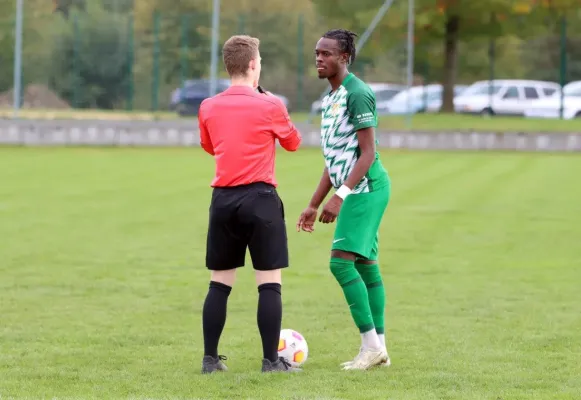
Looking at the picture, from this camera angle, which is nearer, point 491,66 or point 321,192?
point 321,192

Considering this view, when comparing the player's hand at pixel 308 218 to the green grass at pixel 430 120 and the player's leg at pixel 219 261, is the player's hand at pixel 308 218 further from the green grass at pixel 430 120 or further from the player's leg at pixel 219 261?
the green grass at pixel 430 120

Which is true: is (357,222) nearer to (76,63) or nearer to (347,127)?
(347,127)

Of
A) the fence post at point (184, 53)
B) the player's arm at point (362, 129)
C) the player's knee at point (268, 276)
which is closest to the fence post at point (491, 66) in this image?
the fence post at point (184, 53)

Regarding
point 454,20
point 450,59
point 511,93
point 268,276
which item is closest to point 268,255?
point 268,276

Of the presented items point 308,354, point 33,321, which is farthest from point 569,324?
point 33,321

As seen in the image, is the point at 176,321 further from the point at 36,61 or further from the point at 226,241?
the point at 36,61

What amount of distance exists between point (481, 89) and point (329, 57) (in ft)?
107

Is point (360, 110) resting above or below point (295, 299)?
above

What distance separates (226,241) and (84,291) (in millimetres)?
3702

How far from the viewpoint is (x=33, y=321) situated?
8414mm

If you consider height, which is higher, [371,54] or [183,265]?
[371,54]

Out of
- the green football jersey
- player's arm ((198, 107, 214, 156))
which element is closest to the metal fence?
player's arm ((198, 107, 214, 156))

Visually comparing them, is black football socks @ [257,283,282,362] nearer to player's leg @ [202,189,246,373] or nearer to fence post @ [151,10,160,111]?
player's leg @ [202,189,246,373]

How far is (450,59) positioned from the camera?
132ft
